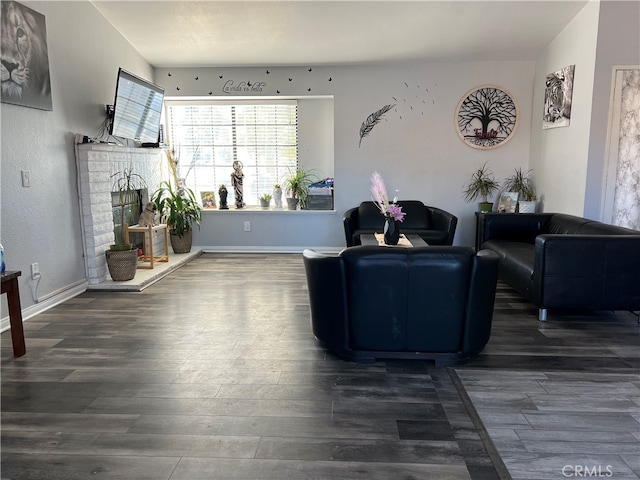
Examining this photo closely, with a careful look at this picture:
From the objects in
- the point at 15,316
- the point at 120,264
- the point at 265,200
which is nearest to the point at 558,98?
the point at 265,200

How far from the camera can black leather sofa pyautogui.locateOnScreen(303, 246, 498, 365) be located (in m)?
2.63

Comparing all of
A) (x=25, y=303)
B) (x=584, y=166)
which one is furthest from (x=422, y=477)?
(x=584, y=166)

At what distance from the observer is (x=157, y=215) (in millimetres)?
5926

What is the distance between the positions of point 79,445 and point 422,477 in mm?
1504

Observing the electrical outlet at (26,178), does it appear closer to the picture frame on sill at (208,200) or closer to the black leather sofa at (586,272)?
the picture frame on sill at (208,200)

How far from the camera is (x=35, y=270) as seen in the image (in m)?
3.79

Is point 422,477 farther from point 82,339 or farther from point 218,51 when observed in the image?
point 218,51

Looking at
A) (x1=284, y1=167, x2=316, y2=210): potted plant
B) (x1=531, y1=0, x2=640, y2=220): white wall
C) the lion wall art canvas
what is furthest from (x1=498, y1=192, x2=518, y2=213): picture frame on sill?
the lion wall art canvas

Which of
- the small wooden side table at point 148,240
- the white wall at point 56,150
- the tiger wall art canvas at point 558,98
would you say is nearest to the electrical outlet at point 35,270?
the white wall at point 56,150

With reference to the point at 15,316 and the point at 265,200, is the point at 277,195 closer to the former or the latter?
the point at 265,200

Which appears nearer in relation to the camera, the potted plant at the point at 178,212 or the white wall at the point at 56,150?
the white wall at the point at 56,150

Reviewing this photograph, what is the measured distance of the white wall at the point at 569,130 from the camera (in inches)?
172

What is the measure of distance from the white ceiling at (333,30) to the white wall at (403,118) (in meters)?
0.18

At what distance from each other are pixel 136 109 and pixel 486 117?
14.1ft
